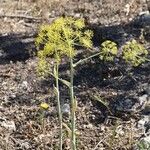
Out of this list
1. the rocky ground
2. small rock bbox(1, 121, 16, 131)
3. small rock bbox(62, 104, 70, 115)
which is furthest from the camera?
small rock bbox(62, 104, 70, 115)

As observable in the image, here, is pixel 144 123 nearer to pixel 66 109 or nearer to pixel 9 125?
pixel 66 109

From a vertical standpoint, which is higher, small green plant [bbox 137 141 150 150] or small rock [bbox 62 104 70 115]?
small rock [bbox 62 104 70 115]

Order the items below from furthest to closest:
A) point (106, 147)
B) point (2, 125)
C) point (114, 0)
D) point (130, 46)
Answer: point (114, 0) < point (2, 125) < point (106, 147) < point (130, 46)

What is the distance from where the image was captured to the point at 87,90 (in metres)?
5.44

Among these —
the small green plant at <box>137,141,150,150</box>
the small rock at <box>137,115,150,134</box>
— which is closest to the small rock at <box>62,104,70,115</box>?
the small rock at <box>137,115,150,134</box>

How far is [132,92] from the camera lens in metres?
5.31

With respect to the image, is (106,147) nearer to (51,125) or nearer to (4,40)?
(51,125)

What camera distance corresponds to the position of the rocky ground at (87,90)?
4.69 m

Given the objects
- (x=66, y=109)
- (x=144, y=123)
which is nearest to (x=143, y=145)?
(x=144, y=123)

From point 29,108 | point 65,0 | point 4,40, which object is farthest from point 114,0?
point 29,108

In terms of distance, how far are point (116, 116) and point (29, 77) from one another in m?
1.25

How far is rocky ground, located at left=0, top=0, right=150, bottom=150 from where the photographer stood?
185 inches

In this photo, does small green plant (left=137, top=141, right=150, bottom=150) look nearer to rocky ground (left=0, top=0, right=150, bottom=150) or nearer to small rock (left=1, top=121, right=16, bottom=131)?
rocky ground (left=0, top=0, right=150, bottom=150)

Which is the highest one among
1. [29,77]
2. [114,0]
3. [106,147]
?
[114,0]
